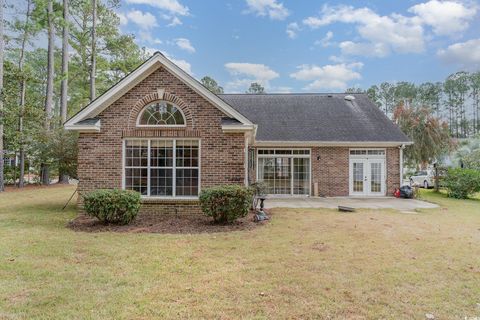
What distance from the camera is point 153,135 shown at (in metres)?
10.4

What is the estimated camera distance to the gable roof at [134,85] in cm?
1005

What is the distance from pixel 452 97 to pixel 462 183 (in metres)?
48.9

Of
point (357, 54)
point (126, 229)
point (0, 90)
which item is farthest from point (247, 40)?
point (126, 229)

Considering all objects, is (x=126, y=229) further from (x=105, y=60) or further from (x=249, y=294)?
(x=105, y=60)

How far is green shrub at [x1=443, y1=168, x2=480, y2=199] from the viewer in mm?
17016

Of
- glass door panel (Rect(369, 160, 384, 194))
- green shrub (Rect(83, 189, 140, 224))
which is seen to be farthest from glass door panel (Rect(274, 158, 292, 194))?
green shrub (Rect(83, 189, 140, 224))

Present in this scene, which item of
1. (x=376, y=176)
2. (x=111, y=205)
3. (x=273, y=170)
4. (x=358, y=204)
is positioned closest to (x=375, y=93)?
(x=376, y=176)

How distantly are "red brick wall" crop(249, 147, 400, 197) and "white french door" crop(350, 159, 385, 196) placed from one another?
31 cm

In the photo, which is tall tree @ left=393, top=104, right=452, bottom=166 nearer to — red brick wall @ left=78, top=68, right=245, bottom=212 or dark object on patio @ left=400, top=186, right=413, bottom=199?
dark object on patio @ left=400, top=186, right=413, bottom=199

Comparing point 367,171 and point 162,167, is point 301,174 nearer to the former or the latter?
point 367,171

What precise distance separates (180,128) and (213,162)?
1.60m

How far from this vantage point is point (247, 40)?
84.4ft

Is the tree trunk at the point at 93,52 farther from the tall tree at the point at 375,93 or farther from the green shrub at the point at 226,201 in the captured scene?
the tall tree at the point at 375,93

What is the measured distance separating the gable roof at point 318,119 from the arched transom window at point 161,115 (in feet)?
23.7
